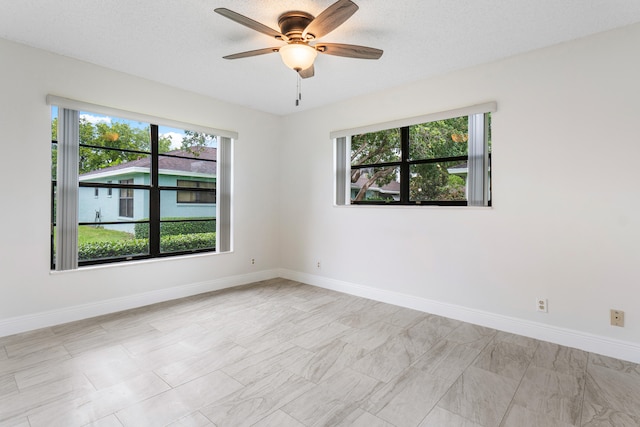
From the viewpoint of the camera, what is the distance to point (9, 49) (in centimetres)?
288

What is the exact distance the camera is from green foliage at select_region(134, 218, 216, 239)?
3.89 m

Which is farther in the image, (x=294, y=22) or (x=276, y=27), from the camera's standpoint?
(x=276, y=27)

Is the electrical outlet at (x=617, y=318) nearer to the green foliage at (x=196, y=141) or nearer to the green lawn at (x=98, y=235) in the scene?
the green foliage at (x=196, y=141)

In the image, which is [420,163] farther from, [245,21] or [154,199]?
[154,199]

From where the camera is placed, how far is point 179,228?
425 cm

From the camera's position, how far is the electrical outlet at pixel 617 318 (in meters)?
2.59

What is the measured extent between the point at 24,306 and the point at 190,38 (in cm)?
291

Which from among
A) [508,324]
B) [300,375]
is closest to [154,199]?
[300,375]

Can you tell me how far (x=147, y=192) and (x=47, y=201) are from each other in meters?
0.98

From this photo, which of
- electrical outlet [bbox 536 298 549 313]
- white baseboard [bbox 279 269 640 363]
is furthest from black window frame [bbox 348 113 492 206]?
electrical outlet [bbox 536 298 549 313]

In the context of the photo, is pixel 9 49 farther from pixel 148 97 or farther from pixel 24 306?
pixel 24 306

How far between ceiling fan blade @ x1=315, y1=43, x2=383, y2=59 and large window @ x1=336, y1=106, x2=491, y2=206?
53.7 inches

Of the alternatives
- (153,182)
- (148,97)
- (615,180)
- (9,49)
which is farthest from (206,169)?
(615,180)

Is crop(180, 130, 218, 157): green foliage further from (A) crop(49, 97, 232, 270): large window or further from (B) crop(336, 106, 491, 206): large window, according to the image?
(B) crop(336, 106, 491, 206): large window
